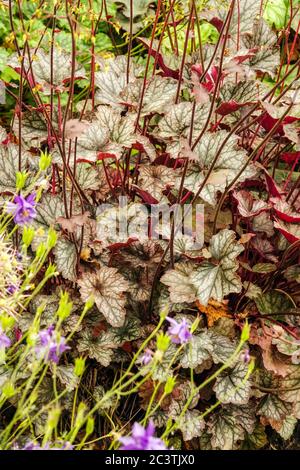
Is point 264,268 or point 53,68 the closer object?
point 264,268

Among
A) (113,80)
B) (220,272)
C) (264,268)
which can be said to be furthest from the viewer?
(113,80)

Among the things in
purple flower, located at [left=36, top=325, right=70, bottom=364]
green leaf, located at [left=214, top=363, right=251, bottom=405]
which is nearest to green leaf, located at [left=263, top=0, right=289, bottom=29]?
green leaf, located at [left=214, top=363, right=251, bottom=405]

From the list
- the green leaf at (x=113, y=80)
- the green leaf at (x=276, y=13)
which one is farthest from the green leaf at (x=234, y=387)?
the green leaf at (x=276, y=13)

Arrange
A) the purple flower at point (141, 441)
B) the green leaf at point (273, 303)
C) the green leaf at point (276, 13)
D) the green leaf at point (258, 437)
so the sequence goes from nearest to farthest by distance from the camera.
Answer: the purple flower at point (141, 441) < the green leaf at point (258, 437) < the green leaf at point (273, 303) < the green leaf at point (276, 13)

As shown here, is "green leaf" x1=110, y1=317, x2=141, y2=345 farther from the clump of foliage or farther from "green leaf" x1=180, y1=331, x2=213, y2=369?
"green leaf" x1=180, y1=331, x2=213, y2=369

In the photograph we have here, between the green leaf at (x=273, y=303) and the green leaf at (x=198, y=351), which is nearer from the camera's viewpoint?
the green leaf at (x=198, y=351)

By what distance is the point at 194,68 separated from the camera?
212 centimetres

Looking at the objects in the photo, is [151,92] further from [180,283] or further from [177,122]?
[180,283]

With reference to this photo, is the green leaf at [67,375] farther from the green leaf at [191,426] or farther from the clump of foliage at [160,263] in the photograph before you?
the green leaf at [191,426]

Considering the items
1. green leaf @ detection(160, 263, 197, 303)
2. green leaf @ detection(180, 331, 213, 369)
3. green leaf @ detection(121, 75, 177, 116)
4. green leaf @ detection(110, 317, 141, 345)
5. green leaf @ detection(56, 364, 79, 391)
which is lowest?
green leaf @ detection(56, 364, 79, 391)

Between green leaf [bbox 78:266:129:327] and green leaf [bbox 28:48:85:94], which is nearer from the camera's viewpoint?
green leaf [bbox 78:266:129:327]

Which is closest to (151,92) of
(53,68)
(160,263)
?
(53,68)
